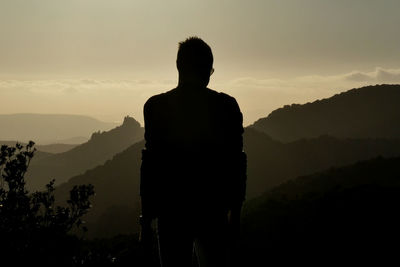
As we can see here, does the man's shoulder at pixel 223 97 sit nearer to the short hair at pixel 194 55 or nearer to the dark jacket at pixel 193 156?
the dark jacket at pixel 193 156

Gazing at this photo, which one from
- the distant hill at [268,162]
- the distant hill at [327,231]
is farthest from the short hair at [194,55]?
the distant hill at [268,162]

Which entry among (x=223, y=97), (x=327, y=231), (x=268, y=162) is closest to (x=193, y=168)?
(x=223, y=97)

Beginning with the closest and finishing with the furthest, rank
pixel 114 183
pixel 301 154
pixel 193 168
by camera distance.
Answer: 1. pixel 193 168
2. pixel 301 154
3. pixel 114 183

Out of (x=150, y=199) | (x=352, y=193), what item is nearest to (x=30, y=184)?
(x=352, y=193)

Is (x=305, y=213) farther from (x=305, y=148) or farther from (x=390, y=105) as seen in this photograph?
(x=390, y=105)

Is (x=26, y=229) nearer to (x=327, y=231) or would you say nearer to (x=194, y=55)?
(x=194, y=55)

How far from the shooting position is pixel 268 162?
9588 cm

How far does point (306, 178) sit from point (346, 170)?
5671mm

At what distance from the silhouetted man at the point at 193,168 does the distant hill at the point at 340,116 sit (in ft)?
461

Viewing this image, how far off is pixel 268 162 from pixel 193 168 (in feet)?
310

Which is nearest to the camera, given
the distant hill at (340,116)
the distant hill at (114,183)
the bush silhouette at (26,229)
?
the bush silhouette at (26,229)

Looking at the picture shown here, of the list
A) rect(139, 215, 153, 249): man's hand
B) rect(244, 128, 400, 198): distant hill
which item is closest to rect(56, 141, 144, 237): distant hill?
rect(244, 128, 400, 198): distant hill

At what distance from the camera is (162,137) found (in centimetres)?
328

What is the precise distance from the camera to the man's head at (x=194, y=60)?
329 cm
